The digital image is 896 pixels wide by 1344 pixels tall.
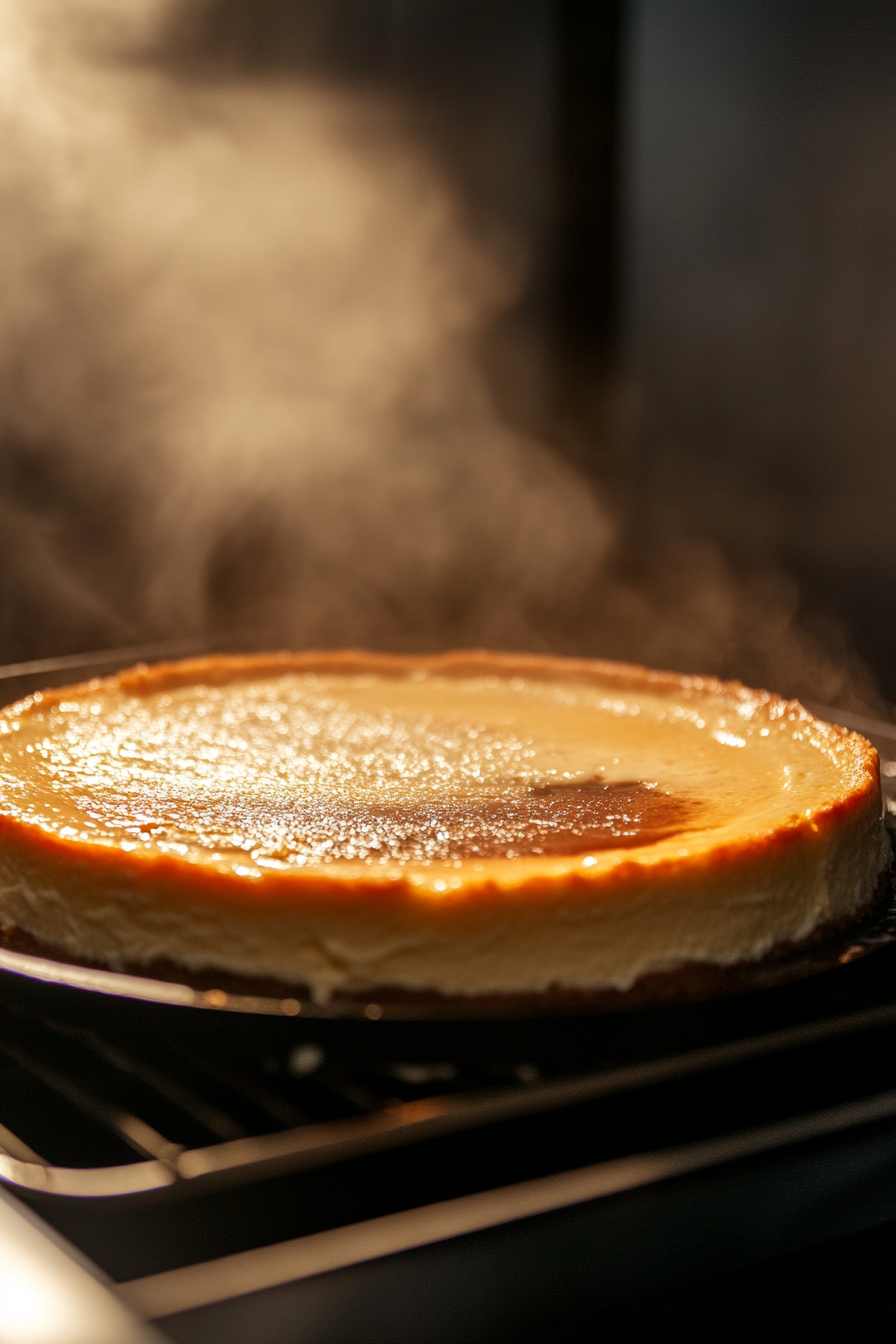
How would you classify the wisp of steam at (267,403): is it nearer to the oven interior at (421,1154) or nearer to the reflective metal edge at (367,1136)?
the oven interior at (421,1154)

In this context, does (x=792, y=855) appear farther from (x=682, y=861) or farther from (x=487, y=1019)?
(x=487, y=1019)

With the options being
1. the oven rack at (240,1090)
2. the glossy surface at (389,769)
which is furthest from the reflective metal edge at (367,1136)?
the glossy surface at (389,769)

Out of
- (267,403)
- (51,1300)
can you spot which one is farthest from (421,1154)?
(267,403)

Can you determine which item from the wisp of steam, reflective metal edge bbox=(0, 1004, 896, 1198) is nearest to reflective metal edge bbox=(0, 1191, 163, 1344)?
reflective metal edge bbox=(0, 1004, 896, 1198)

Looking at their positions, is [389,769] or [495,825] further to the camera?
[389,769]

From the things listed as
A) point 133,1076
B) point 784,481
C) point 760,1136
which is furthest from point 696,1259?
point 784,481

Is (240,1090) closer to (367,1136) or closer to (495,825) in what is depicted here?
(495,825)

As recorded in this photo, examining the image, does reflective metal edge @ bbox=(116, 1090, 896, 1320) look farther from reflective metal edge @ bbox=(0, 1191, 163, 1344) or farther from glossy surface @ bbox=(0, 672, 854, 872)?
glossy surface @ bbox=(0, 672, 854, 872)
